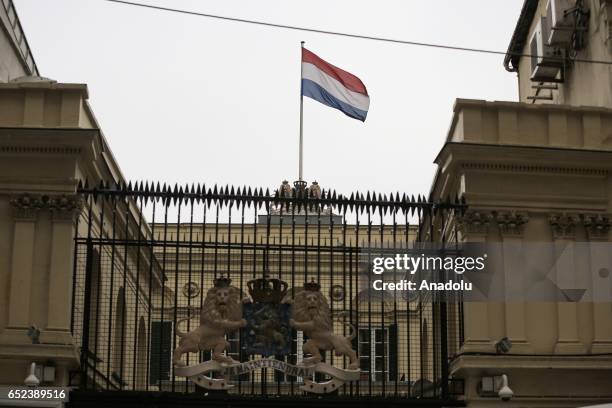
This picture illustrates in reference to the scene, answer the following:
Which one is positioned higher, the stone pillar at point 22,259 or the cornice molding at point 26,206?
the cornice molding at point 26,206

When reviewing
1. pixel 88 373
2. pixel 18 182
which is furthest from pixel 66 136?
pixel 88 373

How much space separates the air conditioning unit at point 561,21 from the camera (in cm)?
2738

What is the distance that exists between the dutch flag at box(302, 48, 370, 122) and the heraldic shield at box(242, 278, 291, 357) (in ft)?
19.0

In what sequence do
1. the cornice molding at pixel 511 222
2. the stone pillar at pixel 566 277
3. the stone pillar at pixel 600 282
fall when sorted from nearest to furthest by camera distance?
the stone pillar at pixel 566 277
the stone pillar at pixel 600 282
the cornice molding at pixel 511 222

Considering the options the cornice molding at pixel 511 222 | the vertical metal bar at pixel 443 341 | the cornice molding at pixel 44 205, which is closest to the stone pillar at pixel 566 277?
the cornice molding at pixel 511 222

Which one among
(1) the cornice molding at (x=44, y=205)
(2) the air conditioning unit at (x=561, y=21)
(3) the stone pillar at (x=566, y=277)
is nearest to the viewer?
(1) the cornice molding at (x=44, y=205)

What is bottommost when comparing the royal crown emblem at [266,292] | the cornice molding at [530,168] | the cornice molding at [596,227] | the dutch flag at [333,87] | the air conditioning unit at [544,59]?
the royal crown emblem at [266,292]

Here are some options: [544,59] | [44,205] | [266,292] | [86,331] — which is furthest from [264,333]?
[544,59]

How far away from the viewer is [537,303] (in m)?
21.3

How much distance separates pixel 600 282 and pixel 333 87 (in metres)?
7.21

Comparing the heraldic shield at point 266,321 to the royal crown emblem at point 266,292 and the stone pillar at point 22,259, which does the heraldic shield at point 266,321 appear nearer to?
the royal crown emblem at point 266,292

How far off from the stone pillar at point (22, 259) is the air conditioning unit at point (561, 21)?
13134 millimetres

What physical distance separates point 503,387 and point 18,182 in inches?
359

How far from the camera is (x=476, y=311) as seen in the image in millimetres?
20969
